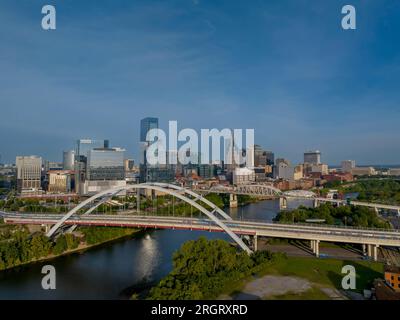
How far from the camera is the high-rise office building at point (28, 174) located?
5190cm

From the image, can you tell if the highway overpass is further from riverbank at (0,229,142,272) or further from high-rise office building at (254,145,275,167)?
high-rise office building at (254,145,275,167)

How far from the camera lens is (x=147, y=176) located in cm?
5878

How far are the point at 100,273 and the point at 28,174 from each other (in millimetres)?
42415

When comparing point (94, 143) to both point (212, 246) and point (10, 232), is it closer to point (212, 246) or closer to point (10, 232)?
point (10, 232)

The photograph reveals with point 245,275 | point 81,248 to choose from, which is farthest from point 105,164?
point 245,275

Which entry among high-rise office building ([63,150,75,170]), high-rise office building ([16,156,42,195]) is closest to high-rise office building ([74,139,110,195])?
high-rise office building ([16,156,42,195])

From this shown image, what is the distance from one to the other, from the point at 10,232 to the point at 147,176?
35.9m

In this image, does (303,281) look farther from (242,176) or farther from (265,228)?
(242,176)

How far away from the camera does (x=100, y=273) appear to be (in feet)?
57.5

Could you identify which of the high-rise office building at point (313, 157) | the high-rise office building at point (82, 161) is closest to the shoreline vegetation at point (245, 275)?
the high-rise office building at point (82, 161)

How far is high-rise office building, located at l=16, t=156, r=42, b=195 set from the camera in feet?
170

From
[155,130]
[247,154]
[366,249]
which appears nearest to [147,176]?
[155,130]

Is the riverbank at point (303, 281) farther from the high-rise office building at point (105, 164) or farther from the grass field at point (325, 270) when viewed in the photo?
the high-rise office building at point (105, 164)
